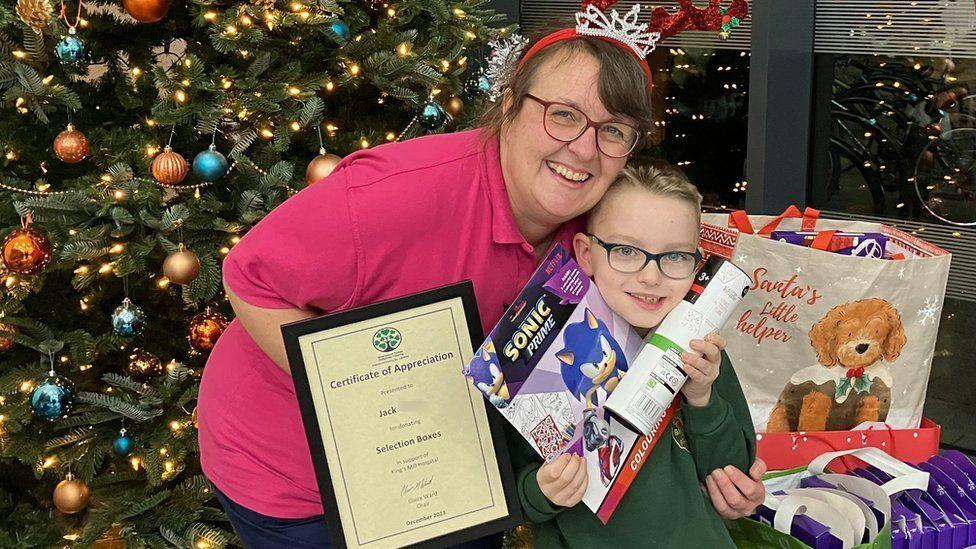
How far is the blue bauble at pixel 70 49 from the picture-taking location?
2088 mm

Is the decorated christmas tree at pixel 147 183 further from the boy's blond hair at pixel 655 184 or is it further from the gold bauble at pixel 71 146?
the boy's blond hair at pixel 655 184

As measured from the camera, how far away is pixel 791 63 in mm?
2748

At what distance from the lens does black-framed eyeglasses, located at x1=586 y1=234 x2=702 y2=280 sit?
1.46m

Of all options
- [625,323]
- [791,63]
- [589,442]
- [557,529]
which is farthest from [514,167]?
[791,63]

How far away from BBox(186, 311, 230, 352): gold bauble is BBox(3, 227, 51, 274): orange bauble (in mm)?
382

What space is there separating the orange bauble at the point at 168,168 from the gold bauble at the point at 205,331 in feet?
1.17

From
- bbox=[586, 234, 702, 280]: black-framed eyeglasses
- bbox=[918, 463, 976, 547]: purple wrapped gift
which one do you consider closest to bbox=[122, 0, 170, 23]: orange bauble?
bbox=[586, 234, 702, 280]: black-framed eyeglasses

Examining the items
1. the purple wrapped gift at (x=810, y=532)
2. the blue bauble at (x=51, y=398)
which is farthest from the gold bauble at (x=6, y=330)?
the purple wrapped gift at (x=810, y=532)

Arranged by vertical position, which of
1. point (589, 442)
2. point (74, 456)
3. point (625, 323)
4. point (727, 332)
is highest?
point (625, 323)

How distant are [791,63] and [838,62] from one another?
0.14 metres

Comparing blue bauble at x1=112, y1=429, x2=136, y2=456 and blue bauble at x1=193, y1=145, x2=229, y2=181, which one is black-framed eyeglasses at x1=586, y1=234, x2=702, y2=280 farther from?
blue bauble at x1=112, y1=429, x2=136, y2=456

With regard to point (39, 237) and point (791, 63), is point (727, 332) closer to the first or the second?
point (791, 63)
